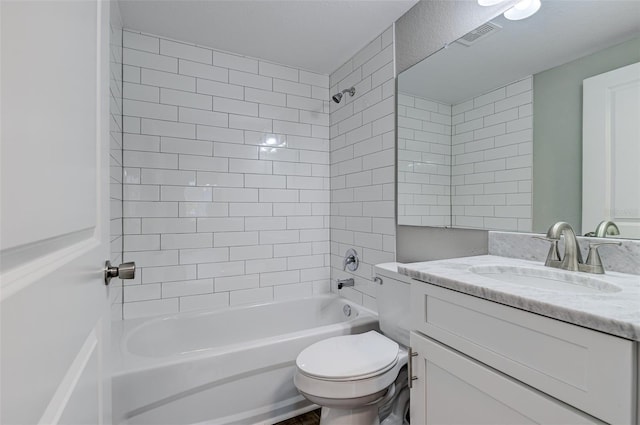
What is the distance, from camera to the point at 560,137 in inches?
46.8

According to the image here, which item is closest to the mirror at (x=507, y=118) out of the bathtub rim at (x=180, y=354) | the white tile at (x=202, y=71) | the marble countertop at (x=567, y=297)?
the marble countertop at (x=567, y=297)

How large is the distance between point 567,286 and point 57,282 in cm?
127

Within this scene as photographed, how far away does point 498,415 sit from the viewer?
764 mm

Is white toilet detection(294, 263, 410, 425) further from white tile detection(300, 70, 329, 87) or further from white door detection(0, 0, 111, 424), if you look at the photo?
white tile detection(300, 70, 329, 87)

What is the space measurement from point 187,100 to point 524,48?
2005 millimetres

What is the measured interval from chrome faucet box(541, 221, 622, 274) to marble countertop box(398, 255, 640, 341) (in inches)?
1.6

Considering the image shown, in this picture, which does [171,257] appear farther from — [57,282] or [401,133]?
[57,282]

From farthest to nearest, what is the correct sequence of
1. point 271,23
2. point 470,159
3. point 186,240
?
1. point 186,240
2. point 271,23
3. point 470,159

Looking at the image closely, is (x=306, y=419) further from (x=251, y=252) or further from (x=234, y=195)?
(x=234, y=195)

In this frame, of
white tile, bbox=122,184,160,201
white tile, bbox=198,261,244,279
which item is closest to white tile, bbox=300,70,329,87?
white tile, bbox=122,184,160,201

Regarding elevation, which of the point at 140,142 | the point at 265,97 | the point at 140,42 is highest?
the point at 140,42

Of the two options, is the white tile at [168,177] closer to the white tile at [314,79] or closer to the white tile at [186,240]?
the white tile at [186,240]

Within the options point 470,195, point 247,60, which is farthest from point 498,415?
point 247,60

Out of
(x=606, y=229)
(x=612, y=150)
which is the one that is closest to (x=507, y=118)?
(x=612, y=150)
